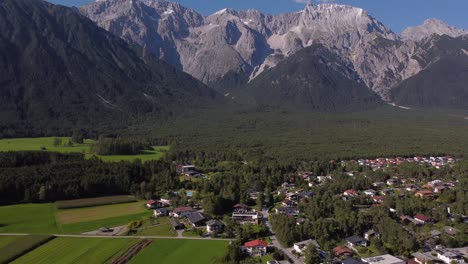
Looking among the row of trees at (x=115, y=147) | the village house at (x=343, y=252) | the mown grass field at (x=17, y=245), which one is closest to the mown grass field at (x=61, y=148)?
the row of trees at (x=115, y=147)

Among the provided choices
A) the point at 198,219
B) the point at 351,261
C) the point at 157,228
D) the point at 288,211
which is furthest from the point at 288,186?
the point at 351,261

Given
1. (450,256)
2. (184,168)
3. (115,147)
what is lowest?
(450,256)

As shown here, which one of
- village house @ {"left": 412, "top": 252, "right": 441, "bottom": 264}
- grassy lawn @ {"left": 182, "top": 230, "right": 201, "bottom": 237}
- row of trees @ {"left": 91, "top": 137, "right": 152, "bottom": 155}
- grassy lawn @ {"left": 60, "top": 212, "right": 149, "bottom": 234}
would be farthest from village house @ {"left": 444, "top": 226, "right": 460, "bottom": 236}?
row of trees @ {"left": 91, "top": 137, "right": 152, "bottom": 155}

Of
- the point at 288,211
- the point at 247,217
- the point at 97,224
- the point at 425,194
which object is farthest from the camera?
the point at 425,194

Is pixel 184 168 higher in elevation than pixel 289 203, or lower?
higher

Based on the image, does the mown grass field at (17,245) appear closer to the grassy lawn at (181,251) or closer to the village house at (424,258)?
the grassy lawn at (181,251)

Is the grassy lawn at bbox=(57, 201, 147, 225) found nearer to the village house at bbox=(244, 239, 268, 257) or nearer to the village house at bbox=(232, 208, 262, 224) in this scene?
the village house at bbox=(232, 208, 262, 224)

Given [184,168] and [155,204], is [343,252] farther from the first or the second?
[184,168]
